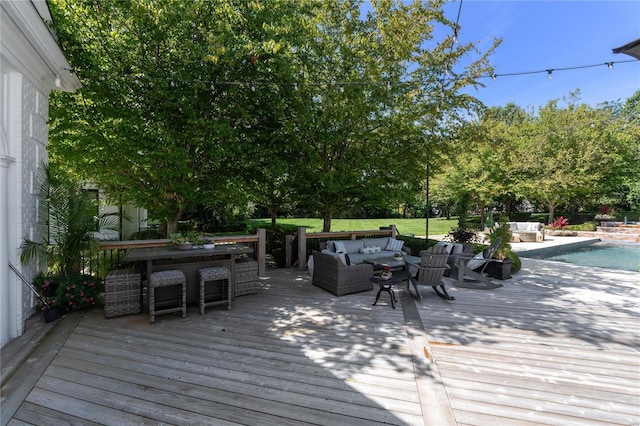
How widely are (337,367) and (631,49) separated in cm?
380

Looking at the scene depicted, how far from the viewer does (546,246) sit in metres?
12.5

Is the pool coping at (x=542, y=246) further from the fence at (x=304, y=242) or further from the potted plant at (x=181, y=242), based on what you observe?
the potted plant at (x=181, y=242)

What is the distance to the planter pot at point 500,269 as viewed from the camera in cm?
673

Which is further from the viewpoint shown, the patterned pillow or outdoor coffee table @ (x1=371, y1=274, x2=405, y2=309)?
the patterned pillow

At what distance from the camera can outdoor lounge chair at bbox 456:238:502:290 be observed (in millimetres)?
6004

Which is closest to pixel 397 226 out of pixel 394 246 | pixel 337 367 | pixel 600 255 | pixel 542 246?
pixel 542 246

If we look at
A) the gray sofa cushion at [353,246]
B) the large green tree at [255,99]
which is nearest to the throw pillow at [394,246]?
the gray sofa cushion at [353,246]

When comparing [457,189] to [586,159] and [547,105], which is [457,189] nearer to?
[586,159]

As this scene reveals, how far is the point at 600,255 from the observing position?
→ 12570 mm

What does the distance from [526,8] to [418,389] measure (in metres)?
8.25

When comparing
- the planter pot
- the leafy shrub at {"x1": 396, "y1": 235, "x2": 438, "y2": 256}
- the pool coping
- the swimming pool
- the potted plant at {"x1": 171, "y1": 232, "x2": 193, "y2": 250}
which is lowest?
the swimming pool

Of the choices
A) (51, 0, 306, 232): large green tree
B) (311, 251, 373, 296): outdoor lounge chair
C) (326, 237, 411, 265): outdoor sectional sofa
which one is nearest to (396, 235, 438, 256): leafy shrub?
(326, 237, 411, 265): outdoor sectional sofa

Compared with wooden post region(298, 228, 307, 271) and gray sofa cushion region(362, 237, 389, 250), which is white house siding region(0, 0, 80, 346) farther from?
gray sofa cushion region(362, 237, 389, 250)

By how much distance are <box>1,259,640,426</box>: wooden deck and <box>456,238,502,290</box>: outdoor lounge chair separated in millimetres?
1100
